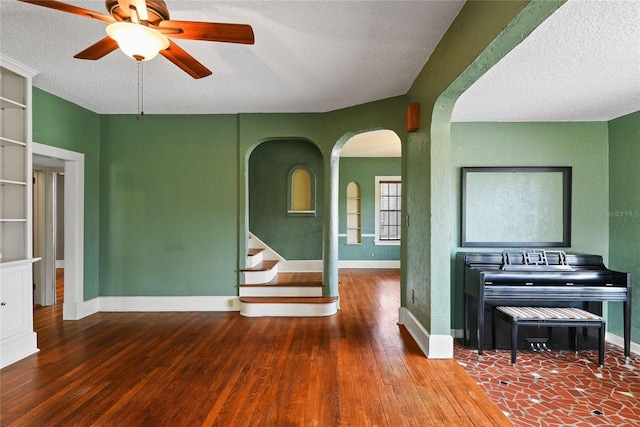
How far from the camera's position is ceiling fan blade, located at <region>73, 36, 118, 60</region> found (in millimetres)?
2049

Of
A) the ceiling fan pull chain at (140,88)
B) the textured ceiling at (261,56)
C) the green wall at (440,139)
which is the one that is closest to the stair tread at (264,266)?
the green wall at (440,139)

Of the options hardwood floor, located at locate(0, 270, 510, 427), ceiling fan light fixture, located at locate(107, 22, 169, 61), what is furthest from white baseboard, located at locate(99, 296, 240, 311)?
ceiling fan light fixture, located at locate(107, 22, 169, 61)

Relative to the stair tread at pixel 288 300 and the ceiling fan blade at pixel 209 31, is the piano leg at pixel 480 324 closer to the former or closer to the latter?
the stair tread at pixel 288 300

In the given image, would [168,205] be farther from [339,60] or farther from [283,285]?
[339,60]

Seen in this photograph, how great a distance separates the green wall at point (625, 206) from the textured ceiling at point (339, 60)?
0.86 feet

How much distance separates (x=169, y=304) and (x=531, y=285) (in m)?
4.48

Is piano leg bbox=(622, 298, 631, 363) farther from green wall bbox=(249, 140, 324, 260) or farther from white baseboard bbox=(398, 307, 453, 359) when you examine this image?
green wall bbox=(249, 140, 324, 260)

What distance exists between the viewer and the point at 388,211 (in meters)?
8.59

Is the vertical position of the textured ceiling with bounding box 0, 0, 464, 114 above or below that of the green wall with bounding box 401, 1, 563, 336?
above

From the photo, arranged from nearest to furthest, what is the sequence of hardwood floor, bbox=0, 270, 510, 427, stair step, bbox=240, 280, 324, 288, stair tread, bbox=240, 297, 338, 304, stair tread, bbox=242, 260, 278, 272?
hardwood floor, bbox=0, 270, 510, 427, stair tread, bbox=240, 297, 338, 304, stair step, bbox=240, 280, 324, 288, stair tread, bbox=242, 260, 278, 272

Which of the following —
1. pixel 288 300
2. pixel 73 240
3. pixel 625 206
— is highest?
pixel 625 206

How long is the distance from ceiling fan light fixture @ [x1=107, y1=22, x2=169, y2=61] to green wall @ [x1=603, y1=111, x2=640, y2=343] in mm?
4591

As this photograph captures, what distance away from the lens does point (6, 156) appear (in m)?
3.31

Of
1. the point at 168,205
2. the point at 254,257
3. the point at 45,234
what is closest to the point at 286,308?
the point at 254,257
